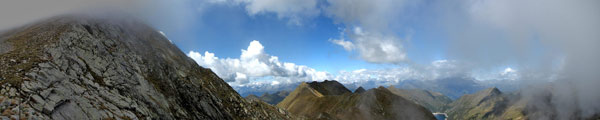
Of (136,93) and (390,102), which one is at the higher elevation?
(136,93)

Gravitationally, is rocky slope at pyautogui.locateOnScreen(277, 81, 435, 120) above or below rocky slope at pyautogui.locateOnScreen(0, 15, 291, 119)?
below

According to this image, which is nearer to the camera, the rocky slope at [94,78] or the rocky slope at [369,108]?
the rocky slope at [94,78]

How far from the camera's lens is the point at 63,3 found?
197 feet

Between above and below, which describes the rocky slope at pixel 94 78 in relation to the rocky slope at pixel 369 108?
above

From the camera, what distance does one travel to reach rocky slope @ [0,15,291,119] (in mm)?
19531

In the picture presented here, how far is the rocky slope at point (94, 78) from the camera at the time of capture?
769 inches

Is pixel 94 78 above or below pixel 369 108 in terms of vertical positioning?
above

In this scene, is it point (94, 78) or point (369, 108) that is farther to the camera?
point (369, 108)

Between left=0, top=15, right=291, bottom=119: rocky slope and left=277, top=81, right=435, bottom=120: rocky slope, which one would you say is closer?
left=0, top=15, right=291, bottom=119: rocky slope

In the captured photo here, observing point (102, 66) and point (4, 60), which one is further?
point (102, 66)

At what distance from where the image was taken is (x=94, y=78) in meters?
26.7

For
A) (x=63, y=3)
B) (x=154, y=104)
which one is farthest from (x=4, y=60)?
(x=63, y=3)

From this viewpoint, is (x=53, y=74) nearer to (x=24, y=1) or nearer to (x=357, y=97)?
(x=24, y=1)

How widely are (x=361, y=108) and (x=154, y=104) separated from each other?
130588 millimetres
